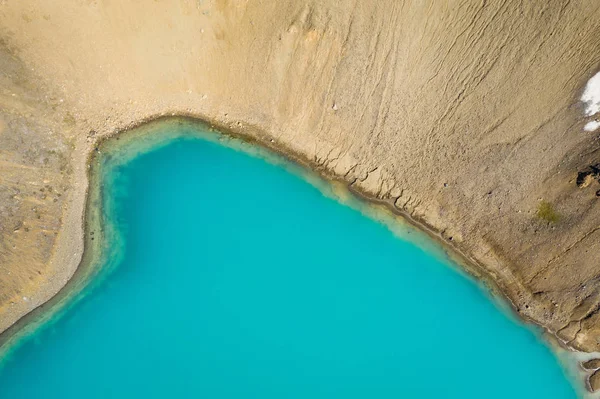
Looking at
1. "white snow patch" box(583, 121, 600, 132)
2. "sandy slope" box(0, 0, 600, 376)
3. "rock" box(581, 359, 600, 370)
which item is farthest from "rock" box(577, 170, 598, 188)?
"rock" box(581, 359, 600, 370)

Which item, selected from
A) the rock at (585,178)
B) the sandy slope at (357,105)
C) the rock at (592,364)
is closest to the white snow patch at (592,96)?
the sandy slope at (357,105)

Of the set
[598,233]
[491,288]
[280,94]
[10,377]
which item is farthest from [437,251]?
[10,377]

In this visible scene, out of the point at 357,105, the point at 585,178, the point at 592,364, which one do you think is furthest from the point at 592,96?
the point at 592,364

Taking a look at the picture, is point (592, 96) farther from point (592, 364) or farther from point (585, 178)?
point (592, 364)

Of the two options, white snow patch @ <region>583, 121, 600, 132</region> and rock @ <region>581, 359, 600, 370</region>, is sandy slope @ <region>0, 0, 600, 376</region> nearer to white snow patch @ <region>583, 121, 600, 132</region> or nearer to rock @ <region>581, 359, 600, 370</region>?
white snow patch @ <region>583, 121, 600, 132</region>

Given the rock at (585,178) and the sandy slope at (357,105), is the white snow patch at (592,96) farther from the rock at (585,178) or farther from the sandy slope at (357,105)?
the rock at (585,178)
